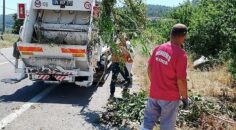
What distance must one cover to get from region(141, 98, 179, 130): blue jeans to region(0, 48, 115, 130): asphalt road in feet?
7.63

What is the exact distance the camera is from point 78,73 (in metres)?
11.8

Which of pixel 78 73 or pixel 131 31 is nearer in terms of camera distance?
pixel 131 31

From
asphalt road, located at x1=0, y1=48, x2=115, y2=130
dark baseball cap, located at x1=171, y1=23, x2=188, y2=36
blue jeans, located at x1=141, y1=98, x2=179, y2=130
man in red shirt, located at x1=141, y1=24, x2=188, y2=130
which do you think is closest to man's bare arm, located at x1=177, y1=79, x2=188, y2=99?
man in red shirt, located at x1=141, y1=24, x2=188, y2=130

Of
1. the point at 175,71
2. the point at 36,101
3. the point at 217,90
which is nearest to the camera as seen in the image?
the point at 175,71

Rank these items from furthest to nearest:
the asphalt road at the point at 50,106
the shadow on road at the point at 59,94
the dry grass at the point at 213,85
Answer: the dry grass at the point at 213,85 < the shadow on road at the point at 59,94 < the asphalt road at the point at 50,106

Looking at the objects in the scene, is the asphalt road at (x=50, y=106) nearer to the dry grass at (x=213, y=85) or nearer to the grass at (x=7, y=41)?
the dry grass at (x=213, y=85)

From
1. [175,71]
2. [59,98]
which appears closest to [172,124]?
[175,71]

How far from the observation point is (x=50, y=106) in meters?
10.4

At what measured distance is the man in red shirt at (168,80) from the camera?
601cm

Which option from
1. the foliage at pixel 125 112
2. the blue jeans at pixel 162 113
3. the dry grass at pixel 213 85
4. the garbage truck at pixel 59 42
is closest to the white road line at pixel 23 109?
the garbage truck at pixel 59 42

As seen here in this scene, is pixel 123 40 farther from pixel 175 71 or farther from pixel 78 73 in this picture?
pixel 175 71

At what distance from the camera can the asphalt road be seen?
8562mm

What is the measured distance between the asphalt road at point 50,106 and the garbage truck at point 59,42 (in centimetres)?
53

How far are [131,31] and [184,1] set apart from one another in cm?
3760
